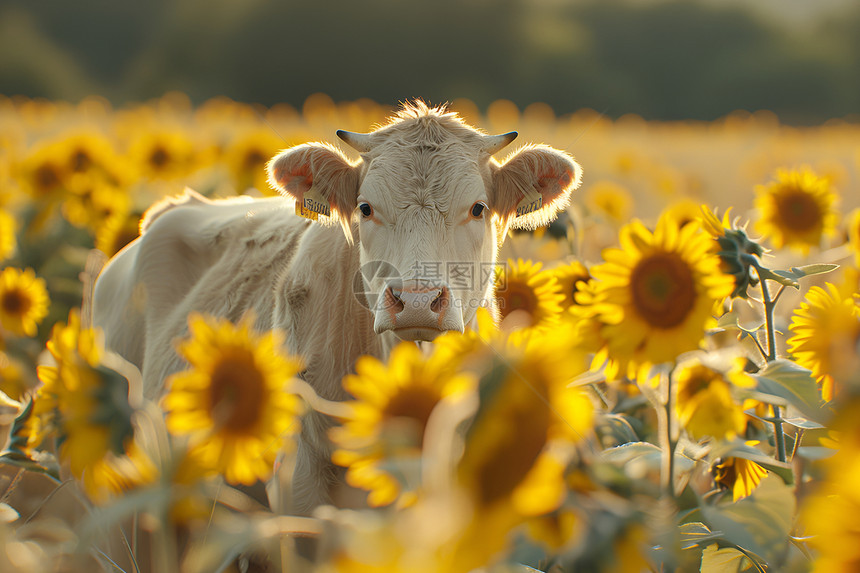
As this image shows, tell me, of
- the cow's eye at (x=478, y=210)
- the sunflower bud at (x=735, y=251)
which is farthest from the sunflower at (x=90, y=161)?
the sunflower bud at (x=735, y=251)

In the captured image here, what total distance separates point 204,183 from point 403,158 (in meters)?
5.42

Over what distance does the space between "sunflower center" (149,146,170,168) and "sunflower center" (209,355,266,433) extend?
7106 mm

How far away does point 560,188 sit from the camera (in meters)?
3.52

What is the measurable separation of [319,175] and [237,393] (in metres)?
2.24

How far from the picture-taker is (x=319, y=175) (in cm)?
333

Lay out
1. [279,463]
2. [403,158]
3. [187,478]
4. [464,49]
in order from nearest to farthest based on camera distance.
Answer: [187,478] < [279,463] < [403,158] < [464,49]

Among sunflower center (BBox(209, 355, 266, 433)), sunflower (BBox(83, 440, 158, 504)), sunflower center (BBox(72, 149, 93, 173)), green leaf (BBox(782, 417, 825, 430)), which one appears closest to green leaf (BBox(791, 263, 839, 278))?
green leaf (BBox(782, 417, 825, 430))

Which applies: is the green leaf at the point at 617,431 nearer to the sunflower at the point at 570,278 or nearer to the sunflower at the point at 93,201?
the sunflower at the point at 570,278

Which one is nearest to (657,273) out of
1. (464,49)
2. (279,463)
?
(279,463)

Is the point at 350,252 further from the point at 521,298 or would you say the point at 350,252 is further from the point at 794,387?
the point at 794,387

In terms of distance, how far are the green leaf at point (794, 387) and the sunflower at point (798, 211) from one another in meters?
1.74

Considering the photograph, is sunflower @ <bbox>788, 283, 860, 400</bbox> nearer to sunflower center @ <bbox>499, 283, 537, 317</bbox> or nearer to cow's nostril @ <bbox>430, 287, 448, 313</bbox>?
sunflower center @ <bbox>499, 283, 537, 317</bbox>

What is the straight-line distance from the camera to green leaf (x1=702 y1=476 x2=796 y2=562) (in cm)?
125

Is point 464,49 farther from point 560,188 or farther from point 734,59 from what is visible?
point 560,188
